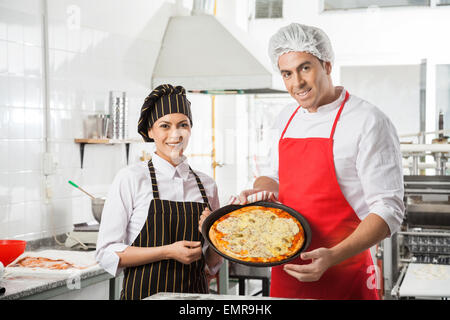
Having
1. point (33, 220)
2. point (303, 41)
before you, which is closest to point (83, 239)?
point (33, 220)

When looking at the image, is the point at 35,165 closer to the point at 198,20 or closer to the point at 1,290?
the point at 1,290

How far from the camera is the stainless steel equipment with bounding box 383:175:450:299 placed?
2654 mm

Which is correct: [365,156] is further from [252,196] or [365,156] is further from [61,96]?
[61,96]

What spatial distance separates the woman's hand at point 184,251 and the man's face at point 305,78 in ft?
1.66

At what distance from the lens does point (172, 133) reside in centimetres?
155

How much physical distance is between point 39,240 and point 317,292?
1630mm

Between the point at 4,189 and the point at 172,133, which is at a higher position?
the point at 172,133

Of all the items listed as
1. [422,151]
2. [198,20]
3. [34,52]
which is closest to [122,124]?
[34,52]

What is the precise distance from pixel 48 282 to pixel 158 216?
2.32 feet

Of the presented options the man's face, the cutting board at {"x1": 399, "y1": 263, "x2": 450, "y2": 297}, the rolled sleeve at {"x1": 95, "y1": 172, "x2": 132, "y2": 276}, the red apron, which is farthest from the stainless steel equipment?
the rolled sleeve at {"x1": 95, "y1": 172, "x2": 132, "y2": 276}

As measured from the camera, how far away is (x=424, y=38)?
140 inches

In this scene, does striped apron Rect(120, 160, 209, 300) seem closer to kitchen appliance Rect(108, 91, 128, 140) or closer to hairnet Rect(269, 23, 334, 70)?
hairnet Rect(269, 23, 334, 70)

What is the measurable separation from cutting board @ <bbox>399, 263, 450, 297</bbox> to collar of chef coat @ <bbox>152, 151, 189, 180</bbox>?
4.23 feet

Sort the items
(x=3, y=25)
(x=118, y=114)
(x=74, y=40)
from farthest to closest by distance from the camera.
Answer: (x=118, y=114)
(x=74, y=40)
(x=3, y=25)
